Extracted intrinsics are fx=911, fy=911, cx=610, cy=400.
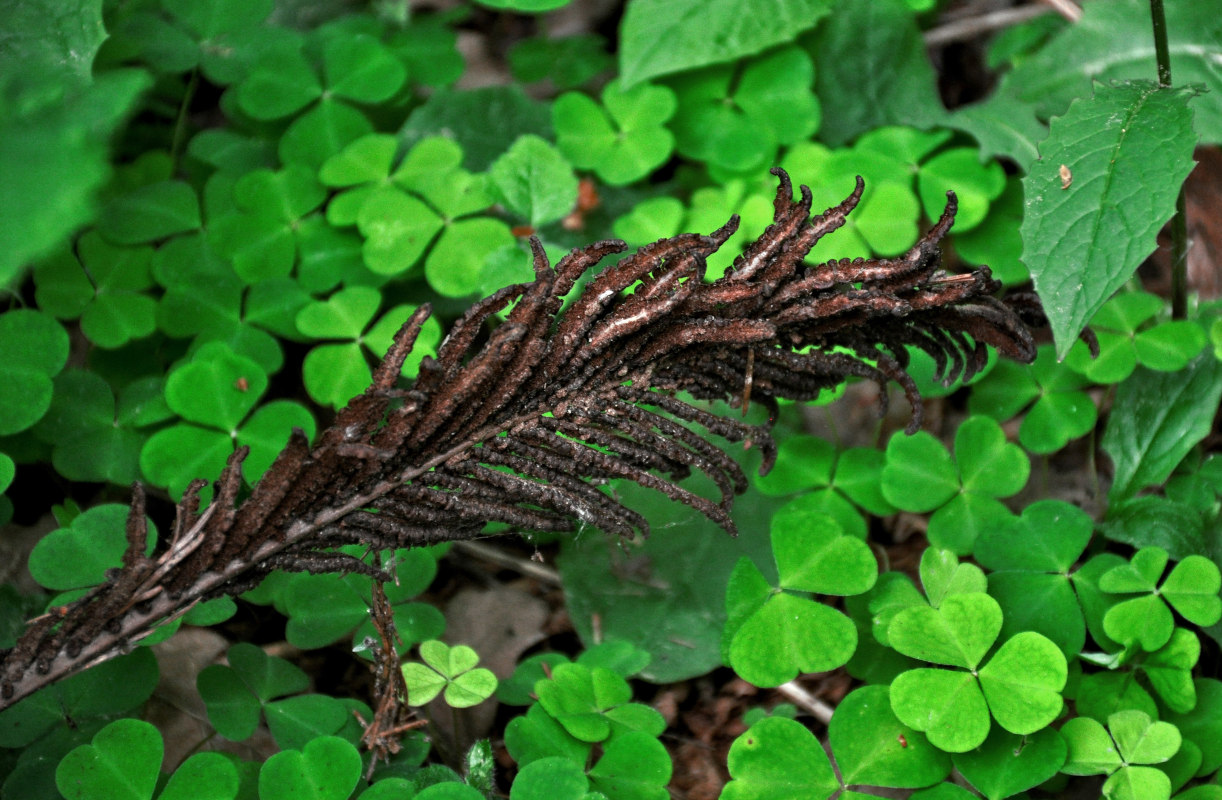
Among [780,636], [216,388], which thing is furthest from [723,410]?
[216,388]

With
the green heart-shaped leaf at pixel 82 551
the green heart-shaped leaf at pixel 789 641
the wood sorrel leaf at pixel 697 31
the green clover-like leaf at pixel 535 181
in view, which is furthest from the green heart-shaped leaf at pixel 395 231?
the green heart-shaped leaf at pixel 789 641

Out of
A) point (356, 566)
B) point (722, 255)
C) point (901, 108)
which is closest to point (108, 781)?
point (356, 566)

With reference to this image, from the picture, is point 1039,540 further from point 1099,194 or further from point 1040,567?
point 1099,194

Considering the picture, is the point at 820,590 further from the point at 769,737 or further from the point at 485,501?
the point at 485,501

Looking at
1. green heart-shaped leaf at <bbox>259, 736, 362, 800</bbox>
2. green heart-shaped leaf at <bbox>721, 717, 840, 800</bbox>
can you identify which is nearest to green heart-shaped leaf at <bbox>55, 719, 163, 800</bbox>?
green heart-shaped leaf at <bbox>259, 736, 362, 800</bbox>

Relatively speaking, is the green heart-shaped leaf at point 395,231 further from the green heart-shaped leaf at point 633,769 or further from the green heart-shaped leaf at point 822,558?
the green heart-shaped leaf at point 633,769
